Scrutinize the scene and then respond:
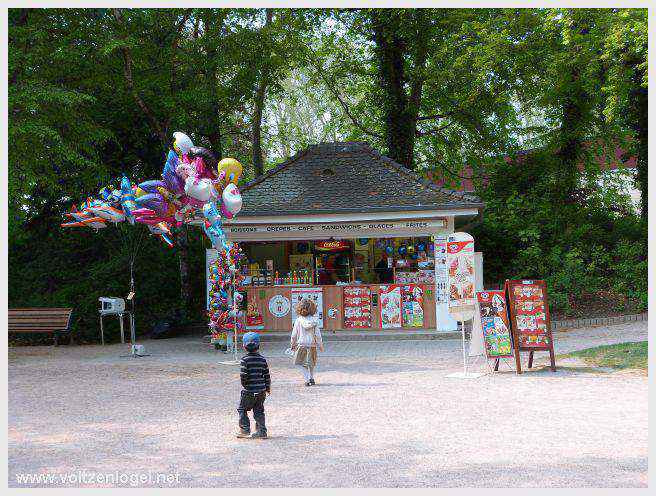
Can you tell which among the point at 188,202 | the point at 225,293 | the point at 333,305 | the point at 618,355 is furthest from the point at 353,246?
the point at 618,355

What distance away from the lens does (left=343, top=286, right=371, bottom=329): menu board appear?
63.7 ft

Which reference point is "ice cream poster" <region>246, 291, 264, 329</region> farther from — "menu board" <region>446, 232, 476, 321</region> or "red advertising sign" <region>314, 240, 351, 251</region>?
"menu board" <region>446, 232, 476, 321</region>

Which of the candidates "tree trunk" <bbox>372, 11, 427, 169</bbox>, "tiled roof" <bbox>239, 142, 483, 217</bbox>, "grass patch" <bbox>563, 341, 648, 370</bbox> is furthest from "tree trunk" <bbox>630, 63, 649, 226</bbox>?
"grass patch" <bbox>563, 341, 648, 370</bbox>

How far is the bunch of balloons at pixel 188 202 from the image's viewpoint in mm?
14789

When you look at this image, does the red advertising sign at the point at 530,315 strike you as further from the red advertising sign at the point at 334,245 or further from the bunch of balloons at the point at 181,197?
the red advertising sign at the point at 334,245

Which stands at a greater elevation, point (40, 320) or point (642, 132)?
point (642, 132)

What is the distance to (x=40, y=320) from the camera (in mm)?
19641

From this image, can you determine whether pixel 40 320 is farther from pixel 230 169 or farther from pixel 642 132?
pixel 642 132

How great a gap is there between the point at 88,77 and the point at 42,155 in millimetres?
3169

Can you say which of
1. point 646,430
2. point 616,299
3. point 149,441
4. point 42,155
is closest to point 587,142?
point 616,299

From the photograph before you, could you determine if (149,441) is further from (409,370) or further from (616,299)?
(616,299)

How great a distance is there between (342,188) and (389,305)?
3.33m

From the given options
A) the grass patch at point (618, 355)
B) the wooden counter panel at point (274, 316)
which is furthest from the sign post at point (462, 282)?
the wooden counter panel at point (274, 316)

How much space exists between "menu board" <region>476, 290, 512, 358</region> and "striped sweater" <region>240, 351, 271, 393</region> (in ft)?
17.9
